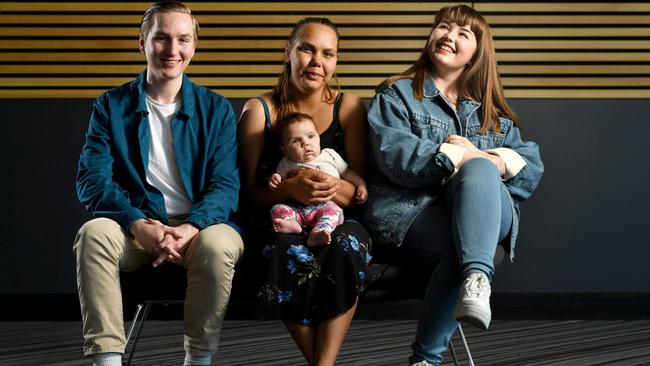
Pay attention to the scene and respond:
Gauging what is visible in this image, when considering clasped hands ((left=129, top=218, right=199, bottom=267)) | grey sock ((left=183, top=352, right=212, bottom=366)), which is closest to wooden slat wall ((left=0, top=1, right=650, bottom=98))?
clasped hands ((left=129, top=218, right=199, bottom=267))

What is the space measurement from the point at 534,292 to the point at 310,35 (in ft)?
7.60

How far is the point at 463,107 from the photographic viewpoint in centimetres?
305

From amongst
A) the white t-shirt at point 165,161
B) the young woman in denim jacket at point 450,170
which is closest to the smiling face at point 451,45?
the young woman in denim jacket at point 450,170

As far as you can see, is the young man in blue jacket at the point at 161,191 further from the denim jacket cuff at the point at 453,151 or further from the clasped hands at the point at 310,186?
the denim jacket cuff at the point at 453,151

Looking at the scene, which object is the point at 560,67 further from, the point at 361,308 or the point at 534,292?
the point at 361,308

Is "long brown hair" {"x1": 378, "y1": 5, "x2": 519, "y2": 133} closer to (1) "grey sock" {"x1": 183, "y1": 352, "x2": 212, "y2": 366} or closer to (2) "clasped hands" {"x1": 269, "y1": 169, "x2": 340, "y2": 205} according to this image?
(2) "clasped hands" {"x1": 269, "y1": 169, "x2": 340, "y2": 205}

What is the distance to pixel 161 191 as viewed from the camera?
113 inches

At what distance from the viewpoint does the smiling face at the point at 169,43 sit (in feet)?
9.45

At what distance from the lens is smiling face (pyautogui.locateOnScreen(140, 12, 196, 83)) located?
288 cm

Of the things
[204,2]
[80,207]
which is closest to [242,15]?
[204,2]

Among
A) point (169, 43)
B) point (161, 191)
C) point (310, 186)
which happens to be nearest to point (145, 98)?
point (169, 43)

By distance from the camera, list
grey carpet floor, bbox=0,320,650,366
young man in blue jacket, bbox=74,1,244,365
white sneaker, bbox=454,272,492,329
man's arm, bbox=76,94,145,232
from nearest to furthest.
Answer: white sneaker, bbox=454,272,492,329 < young man in blue jacket, bbox=74,1,244,365 < man's arm, bbox=76,94,145,232 < grey carpet floor, bbox=0,320,650,366

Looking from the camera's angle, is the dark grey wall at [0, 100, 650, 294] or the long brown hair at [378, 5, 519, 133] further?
the dark grey wall at [0, 100, 650, 294]

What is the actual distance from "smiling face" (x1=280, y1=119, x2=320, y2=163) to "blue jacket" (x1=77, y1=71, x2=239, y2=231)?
8.2 inches
